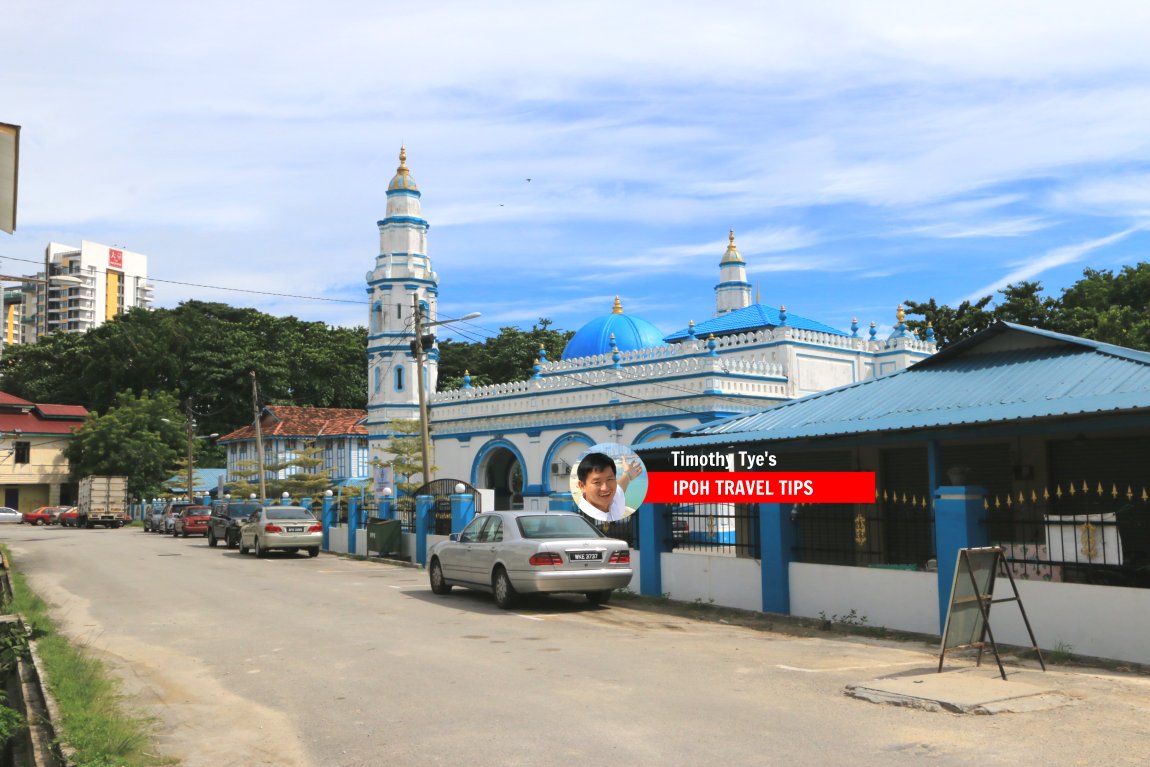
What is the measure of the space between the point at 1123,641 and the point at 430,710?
6.93 meters

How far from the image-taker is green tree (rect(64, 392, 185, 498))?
6569 centimetres

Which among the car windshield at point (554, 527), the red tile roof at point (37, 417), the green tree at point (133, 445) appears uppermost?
the red tile roof at point (37, 417)

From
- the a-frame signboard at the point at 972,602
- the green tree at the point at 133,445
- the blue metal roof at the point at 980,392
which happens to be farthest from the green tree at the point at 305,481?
the a-frame signboard at the point at 972,602

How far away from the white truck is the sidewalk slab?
51.7 m

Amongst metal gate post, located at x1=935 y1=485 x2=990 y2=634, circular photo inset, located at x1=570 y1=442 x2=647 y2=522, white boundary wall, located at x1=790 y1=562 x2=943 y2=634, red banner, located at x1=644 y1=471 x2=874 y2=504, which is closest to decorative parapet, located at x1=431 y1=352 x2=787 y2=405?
circular photo inset, located at x1=570 y1=442 x2=647 y2=522

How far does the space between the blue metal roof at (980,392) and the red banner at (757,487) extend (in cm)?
68

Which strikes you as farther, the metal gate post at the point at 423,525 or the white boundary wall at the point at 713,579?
the metal gate post at the point at 423,525

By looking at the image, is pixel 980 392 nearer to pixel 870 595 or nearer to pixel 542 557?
pixel 870 595

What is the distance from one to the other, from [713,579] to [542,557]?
297 centimetres

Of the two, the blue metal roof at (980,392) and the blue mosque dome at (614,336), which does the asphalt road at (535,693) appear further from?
the blue mosque dome at (614,336)

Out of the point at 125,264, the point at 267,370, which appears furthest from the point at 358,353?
the point at 125,264

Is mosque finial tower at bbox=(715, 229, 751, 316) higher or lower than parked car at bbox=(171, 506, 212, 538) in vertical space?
higher

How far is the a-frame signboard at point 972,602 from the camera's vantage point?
9398 millimetres

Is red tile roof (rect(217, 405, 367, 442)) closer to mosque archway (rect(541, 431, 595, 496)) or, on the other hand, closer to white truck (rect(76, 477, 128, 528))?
white truck (rect(76, 477, 128, 528))
